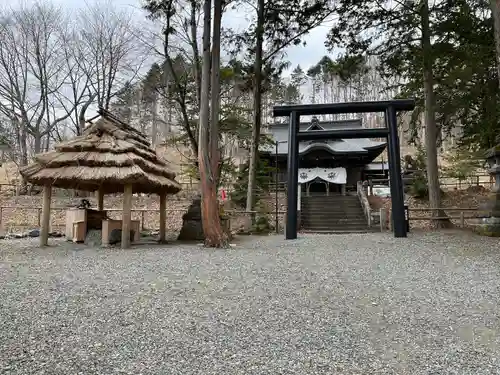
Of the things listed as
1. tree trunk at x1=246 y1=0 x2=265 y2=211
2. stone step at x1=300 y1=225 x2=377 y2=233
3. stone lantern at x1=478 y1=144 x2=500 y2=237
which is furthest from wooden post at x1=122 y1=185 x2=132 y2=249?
stone lantern at x1=478 y1=144 x2=500 y2=237

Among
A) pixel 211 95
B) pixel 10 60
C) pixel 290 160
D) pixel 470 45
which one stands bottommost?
pixel 290 160

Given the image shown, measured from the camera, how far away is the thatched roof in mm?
7887

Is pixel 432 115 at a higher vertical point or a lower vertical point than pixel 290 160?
higher

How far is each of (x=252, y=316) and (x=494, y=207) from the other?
7.78m

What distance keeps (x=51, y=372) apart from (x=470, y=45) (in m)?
11.3

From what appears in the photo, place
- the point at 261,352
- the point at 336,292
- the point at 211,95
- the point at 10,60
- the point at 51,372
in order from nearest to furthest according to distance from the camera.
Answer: the point at 51,372, the point at 261,352, the point at 336,292, the point at 211,95, the point at 10,60

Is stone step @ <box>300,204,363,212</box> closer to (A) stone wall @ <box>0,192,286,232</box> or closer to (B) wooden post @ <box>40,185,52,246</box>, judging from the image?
(A) stone wall @ <box>0,192,286,232</box>

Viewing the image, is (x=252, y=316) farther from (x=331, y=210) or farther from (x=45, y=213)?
(x=331, y=210)

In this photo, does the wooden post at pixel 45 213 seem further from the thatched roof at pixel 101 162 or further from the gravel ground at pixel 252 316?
the gravel ground at pixel 252 316

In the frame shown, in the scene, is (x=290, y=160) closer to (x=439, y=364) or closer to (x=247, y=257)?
(x=247, y=257)

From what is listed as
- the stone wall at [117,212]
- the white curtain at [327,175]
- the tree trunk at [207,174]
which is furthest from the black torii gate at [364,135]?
the white curtain at [327,175]

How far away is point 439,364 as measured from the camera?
96.5 inches

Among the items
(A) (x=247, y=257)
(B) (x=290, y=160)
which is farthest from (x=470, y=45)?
(A) (x=247, y=257)

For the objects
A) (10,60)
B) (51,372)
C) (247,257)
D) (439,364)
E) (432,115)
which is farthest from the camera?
(10,60)
